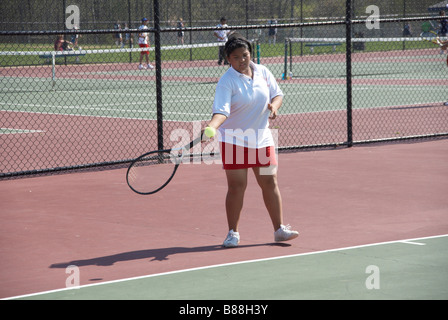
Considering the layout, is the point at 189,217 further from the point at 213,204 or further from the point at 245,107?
the point at 245,107

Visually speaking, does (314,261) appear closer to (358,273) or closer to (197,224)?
(358,273)

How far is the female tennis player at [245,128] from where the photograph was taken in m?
6.70

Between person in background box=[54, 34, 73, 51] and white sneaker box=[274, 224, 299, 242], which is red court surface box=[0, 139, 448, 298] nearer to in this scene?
white sneaker box=[274, 224, 299, 242]

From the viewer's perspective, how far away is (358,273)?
19.4 ft

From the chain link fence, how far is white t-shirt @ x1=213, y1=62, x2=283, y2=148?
365 cm

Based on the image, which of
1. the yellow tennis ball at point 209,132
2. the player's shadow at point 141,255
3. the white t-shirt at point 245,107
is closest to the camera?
the yellow tennis ball at point 209,132

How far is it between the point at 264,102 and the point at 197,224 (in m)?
1.47

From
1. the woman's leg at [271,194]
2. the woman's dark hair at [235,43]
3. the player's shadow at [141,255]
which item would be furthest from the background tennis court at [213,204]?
the woman's dark hair at [235,43]

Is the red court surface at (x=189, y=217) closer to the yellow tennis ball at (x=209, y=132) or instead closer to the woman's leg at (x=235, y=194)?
the woman's leg at (x=235, y=194)

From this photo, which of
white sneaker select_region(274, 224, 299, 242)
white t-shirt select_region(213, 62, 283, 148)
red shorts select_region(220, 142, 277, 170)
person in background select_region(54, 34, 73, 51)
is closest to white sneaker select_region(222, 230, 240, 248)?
white sneaker select_region(274, 224, 299, 242)

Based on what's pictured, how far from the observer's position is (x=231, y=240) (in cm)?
682

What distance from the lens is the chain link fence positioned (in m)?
12.2

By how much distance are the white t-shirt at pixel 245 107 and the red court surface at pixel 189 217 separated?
87 cm
